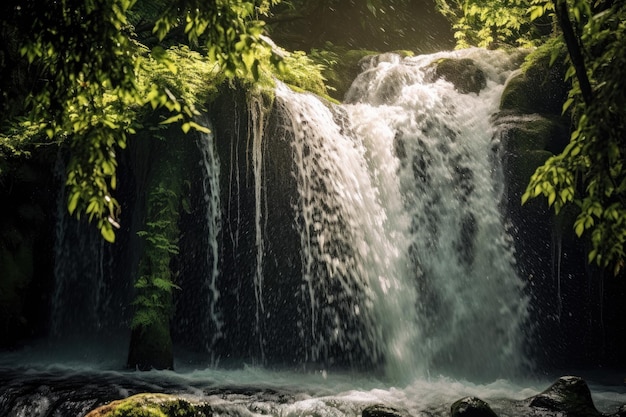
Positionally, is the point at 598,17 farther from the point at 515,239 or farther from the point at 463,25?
the point at 463,25

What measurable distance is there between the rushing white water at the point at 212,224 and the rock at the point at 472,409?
4734 mm

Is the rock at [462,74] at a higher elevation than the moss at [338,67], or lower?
lower

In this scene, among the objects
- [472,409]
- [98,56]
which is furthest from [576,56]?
[472,409]

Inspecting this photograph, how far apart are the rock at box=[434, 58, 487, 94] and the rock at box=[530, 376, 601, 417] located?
8293 mm

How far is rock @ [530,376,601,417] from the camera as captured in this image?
5.65 metres

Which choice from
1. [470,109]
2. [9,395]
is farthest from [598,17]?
[470,109]

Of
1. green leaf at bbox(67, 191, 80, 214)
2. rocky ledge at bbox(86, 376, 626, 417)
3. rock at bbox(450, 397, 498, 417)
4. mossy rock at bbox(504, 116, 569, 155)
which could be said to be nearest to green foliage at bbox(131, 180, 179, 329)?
rocky ledge at bbox(86, 376, 626, 417)

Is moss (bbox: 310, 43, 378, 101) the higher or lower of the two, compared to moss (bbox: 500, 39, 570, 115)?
higher

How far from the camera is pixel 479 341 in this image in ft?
29.5

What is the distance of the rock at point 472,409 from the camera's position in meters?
5.34

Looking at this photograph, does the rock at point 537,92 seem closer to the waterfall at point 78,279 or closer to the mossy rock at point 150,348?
the mossy rock at point 150,348

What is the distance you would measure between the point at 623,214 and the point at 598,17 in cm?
130

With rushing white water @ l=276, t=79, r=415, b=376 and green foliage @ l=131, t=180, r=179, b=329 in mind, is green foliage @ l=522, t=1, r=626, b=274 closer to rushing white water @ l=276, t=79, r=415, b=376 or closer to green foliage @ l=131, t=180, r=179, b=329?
rushing white water @ l=276, t=79, r=415, b=376

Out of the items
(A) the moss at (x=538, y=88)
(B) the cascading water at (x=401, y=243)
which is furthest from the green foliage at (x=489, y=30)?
(B) the cascading water at (x=401, y=243)
